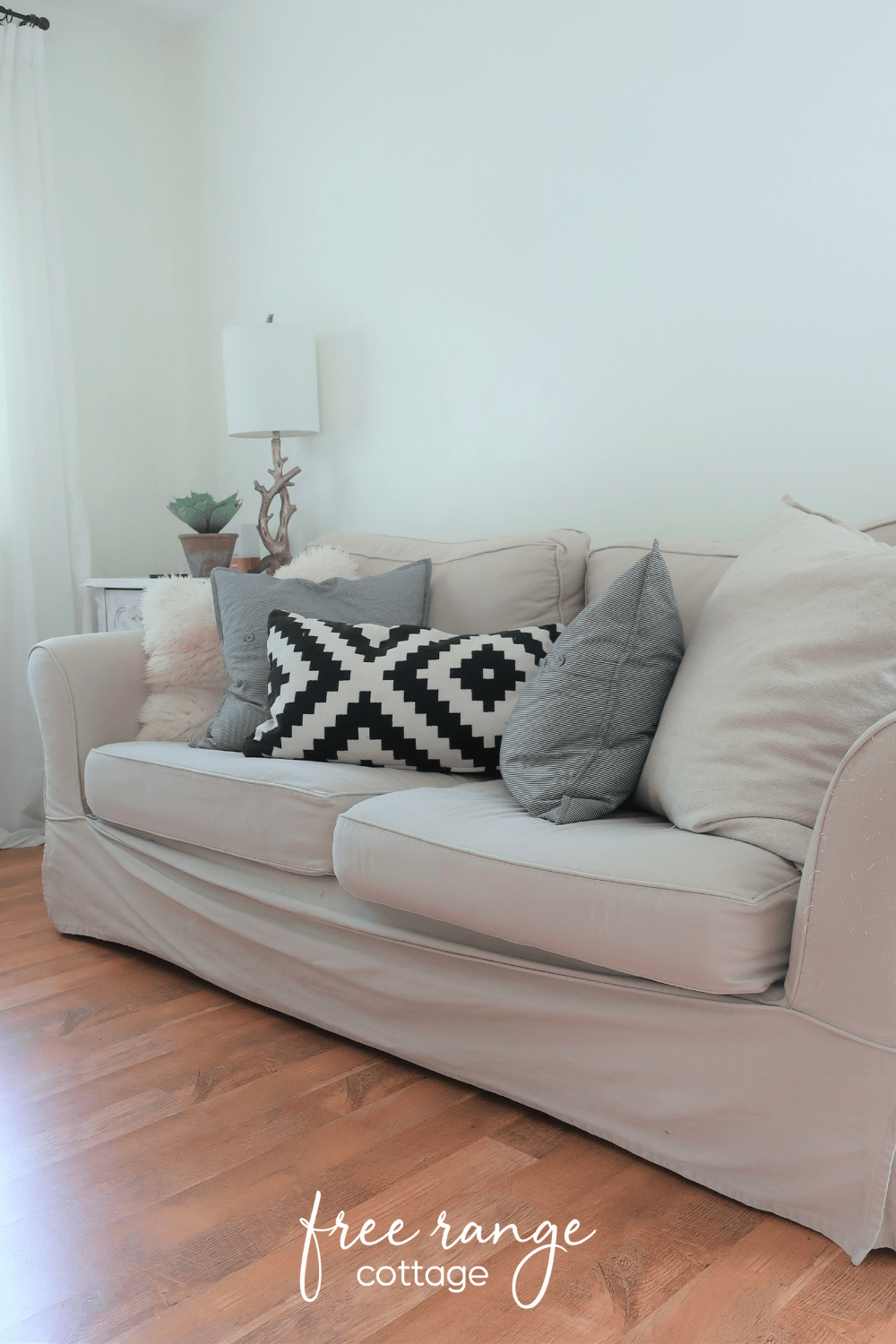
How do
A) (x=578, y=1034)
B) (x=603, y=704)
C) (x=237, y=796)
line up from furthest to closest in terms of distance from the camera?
(x=237, y=796), (x=603, y=704), (x=578, y=1034)

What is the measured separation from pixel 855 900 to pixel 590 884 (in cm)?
33

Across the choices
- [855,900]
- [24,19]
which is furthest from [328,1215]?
[24,19]

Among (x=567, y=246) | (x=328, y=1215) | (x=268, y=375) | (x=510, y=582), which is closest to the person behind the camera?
(x=328, y=1215)

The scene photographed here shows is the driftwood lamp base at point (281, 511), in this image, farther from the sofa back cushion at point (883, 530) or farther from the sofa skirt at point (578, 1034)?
the sofa back cushion at point (883, 530)

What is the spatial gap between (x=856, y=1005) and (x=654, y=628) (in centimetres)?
66

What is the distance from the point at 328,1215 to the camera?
136 cm

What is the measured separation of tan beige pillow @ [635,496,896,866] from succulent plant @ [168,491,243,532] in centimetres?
197

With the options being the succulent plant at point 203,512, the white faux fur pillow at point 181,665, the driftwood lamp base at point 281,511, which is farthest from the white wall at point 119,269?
the white faux fur pillow at point 181,665

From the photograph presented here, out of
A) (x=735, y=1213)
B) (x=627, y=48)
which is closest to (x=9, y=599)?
(x=627, y=48)

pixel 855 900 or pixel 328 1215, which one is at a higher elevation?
pixel 855 900

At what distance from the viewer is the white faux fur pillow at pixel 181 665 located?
2.39m

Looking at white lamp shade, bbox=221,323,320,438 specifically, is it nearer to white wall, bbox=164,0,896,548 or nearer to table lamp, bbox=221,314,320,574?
table lamp, bbox=221,314,320,574

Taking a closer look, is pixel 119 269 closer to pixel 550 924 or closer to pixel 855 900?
pixel 550 924

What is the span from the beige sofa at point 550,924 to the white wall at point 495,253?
18.3 inches
